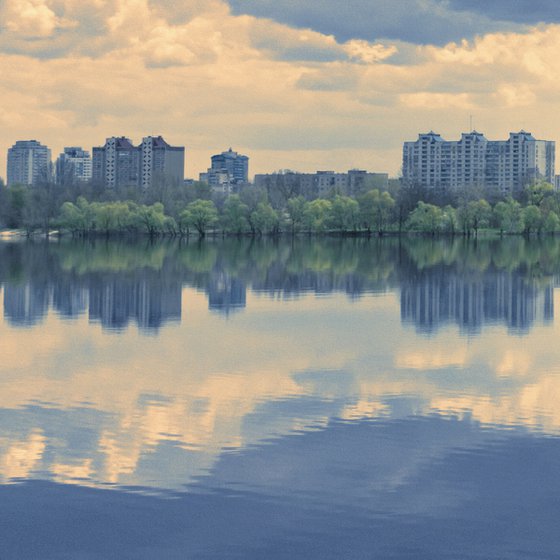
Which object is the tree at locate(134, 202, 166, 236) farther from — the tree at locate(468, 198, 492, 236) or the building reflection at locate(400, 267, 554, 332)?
the building reflection at locate(400, 267, 554, 332)

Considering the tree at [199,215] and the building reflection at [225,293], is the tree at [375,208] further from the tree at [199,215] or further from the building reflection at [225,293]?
the building reflection at [225,293]

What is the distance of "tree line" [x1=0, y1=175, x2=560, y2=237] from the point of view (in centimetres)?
9725

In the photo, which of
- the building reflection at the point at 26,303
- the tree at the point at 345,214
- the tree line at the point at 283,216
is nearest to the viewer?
the building reflection at the point at 26,303

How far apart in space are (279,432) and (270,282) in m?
23.8

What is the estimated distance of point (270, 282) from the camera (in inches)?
1427

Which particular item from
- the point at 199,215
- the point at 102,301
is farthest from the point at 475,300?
the point at 199,215

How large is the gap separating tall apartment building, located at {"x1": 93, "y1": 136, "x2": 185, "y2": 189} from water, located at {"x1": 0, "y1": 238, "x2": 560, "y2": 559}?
15399 cm

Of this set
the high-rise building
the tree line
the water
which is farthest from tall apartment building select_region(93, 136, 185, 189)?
the water

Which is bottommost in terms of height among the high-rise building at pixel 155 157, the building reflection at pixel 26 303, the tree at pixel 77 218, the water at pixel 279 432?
the water at pixel 279 432

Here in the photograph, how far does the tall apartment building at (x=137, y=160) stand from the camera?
586ft

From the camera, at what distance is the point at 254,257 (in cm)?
5481

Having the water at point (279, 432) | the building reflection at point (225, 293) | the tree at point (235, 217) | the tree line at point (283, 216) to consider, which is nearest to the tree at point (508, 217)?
the tree line at point (283, 216)

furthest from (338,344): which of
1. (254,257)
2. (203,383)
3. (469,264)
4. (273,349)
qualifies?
(254,257)

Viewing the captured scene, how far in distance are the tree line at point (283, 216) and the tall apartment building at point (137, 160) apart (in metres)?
69.1
